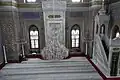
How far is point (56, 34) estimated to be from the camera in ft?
26.8

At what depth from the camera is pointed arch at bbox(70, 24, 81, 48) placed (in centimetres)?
856

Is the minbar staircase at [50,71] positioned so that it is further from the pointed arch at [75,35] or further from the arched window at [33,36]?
the pointed arch at [75,35]

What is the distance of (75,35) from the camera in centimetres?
869

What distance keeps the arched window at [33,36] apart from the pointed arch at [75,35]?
2.38m

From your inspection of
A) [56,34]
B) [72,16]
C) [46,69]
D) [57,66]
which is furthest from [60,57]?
[72,16]

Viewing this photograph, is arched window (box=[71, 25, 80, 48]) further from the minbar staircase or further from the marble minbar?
the minbar staircase

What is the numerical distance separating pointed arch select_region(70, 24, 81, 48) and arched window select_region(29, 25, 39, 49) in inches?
93.6

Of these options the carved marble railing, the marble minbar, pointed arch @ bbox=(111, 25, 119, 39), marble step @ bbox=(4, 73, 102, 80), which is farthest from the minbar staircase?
pointed arch @ bbox=(111, 25, 119, 39)

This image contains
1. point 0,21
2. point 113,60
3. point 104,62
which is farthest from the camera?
point 0,21

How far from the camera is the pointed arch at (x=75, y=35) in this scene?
8.56 m

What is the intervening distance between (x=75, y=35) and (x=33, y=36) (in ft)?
9.23

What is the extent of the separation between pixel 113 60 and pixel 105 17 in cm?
250

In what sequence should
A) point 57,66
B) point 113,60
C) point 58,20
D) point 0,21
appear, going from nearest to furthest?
point 113,60 → point 57,66 → point 0,21 → point 58,20

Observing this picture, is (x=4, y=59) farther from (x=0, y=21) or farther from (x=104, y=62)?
(x=104, y=62)
